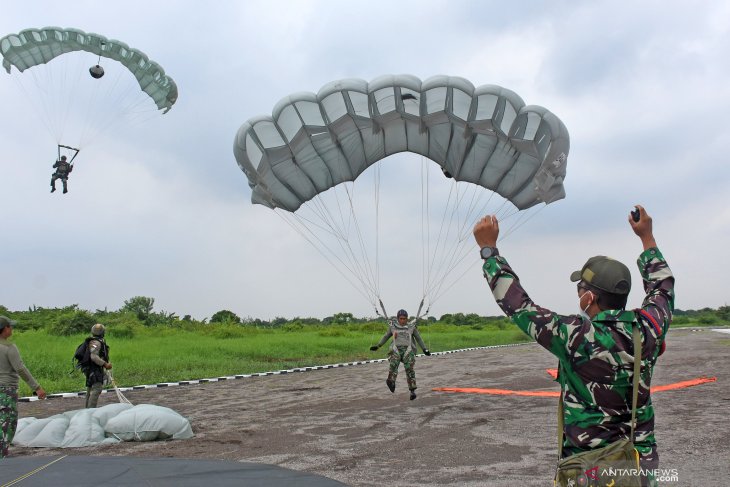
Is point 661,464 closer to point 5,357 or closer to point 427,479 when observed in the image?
point 427,479

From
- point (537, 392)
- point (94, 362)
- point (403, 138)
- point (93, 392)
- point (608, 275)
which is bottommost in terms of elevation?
point (537, 392)

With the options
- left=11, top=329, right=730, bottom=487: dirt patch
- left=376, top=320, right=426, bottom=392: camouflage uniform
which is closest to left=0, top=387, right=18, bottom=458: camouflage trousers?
left=11, top=329, right=730, bottom=487: dirt patch

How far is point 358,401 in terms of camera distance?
10844 mm

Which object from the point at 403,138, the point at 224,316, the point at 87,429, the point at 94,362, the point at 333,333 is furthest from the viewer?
the point at 224,316

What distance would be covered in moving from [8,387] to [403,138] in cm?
897

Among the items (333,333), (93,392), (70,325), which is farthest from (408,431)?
(333,333)

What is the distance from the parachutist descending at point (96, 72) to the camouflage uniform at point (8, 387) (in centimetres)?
1308

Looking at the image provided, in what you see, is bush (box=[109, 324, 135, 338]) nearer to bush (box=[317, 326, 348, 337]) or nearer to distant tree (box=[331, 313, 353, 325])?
bush (box=[317, 326, 348, 337])

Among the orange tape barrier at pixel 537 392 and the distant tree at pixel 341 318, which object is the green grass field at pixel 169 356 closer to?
the orange tape barrier at pixel 537 392

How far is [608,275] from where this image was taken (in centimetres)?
216

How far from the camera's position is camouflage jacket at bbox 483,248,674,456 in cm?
205

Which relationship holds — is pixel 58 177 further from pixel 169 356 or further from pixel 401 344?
pixel 401 344

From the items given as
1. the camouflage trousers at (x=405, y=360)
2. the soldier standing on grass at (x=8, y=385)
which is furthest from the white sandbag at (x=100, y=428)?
the camouflage trousers at (x=405, y=360)

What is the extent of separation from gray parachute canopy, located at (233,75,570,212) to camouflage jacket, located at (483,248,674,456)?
30.0 ft
